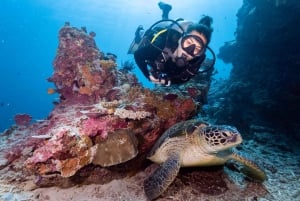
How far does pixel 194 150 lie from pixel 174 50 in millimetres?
1826

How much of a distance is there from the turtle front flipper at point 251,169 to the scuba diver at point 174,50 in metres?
1.67

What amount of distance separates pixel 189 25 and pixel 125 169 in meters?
2.80

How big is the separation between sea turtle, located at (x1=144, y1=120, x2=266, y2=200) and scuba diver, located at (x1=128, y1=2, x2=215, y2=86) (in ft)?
3.44

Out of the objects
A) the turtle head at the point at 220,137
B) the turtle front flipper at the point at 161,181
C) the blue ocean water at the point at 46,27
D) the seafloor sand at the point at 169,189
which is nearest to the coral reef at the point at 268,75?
the seafloor sand at the point at 169,189

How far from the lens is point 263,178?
399 cm

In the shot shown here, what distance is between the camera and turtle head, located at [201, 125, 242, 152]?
330 centimetres

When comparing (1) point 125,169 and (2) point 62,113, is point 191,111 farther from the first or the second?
(2) point 62,113

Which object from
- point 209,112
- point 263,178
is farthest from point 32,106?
point 263,178

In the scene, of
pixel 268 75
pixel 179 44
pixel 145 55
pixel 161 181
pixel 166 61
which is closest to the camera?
pixel 161 181

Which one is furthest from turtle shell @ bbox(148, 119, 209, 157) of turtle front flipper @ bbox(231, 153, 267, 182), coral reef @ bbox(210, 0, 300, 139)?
coral reef @ bbox(210, 0, 300, 139)

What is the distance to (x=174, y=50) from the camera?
14.5ft

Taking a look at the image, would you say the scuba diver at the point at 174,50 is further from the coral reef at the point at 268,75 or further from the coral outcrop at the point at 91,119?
the coral reef at the point at 268,75

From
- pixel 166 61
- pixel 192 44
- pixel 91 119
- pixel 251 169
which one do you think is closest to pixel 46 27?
pixel 166 61

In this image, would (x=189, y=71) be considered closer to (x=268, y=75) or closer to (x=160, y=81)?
(x=160, y=81)
